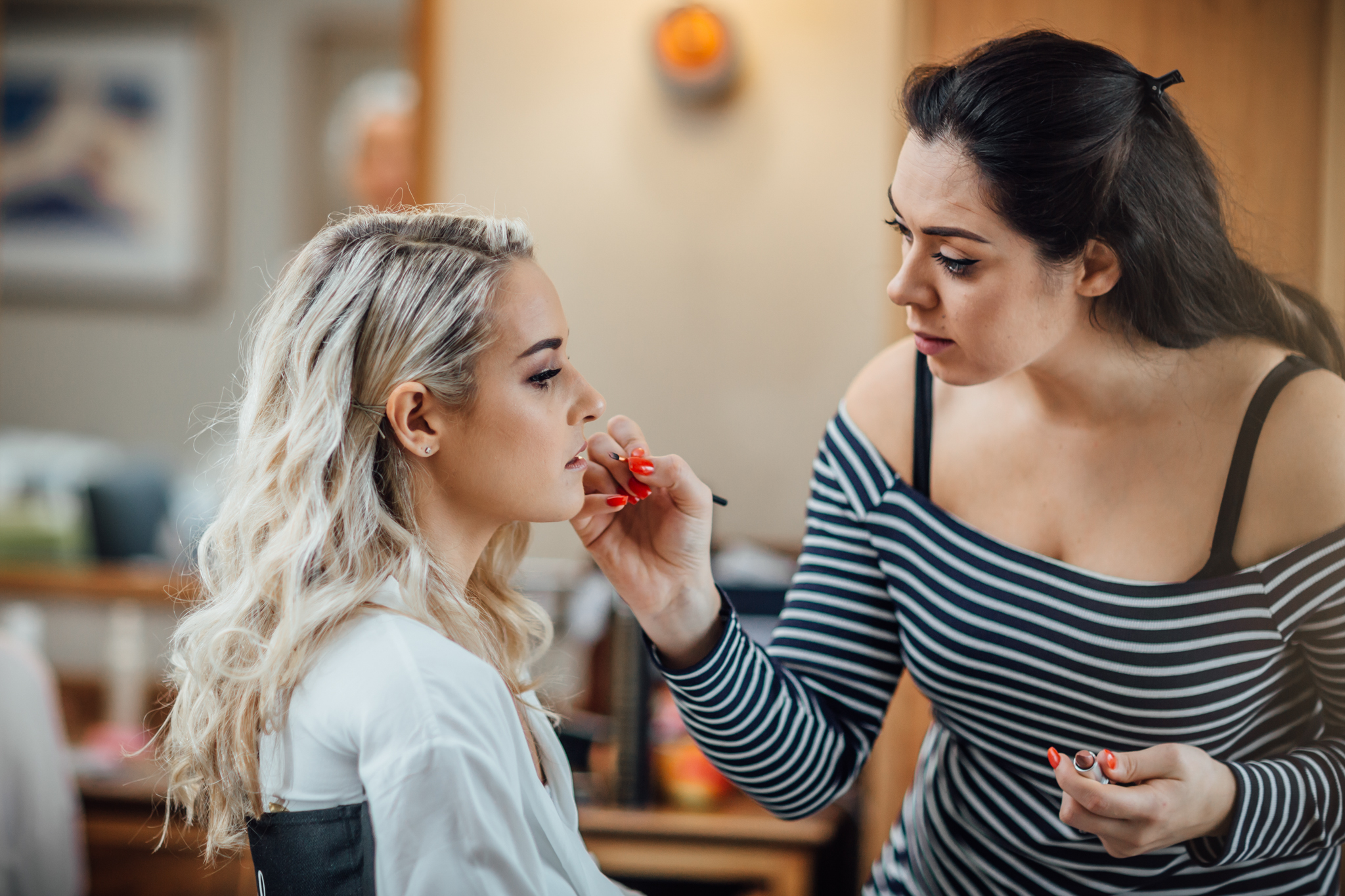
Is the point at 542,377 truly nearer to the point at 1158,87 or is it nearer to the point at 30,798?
the point at 1158,87

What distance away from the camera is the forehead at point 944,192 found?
2.72 ft

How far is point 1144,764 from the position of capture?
2.52ft

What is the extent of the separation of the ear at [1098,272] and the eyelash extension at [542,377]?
45 centimetres

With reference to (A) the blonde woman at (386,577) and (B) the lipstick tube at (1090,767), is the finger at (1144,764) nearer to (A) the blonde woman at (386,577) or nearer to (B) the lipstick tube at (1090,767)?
(B) the lipstick tube at (1090,767)

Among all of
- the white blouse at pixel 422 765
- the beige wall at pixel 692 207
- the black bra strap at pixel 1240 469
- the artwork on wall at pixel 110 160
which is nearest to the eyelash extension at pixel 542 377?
the white blouse at pixel 422 765

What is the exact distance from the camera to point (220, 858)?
2078 mm

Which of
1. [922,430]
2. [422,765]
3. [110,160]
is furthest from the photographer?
[110,160]

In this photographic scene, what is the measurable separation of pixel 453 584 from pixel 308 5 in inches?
114

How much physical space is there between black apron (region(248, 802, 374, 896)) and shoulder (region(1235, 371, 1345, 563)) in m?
0.74

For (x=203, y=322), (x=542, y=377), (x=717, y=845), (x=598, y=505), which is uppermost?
(x=203, y=322)

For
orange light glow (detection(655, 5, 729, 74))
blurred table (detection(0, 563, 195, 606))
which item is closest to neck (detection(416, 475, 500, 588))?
orange light glow (detection(655, 5, 729, 74))

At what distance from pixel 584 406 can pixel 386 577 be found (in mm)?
231

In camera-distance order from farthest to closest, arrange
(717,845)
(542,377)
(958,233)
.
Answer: (717,845) < (542,377) < (958,233)

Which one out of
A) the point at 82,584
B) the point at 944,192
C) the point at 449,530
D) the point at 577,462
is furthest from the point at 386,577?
the point at 82,584
